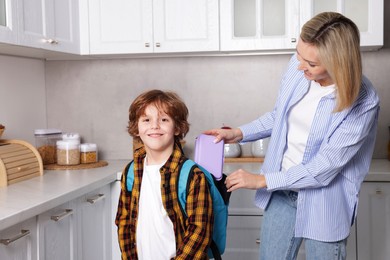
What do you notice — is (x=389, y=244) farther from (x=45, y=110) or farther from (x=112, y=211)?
(x=45, y=110)

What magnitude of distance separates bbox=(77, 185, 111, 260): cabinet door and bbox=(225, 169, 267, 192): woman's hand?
854 mm

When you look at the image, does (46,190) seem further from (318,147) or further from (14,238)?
(318,147)

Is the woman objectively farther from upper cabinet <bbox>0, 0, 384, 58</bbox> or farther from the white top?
upper cabinet <bbox>0, 0, 384, 58</bbox>

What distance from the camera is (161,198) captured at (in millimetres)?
1729

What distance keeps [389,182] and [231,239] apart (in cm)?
80

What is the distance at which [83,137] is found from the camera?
11.1 feet

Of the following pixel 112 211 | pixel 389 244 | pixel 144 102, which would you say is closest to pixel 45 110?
pixel 112 211

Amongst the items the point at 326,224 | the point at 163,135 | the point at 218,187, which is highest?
the point at 163,135

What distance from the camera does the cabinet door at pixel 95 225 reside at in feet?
8.14

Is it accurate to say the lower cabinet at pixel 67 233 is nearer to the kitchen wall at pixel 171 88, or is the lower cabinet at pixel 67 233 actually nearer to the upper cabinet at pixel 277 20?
the kitchen wall at pixel 171 88

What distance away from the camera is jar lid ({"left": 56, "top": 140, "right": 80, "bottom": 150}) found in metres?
2.91

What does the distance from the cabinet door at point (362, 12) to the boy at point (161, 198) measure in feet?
4.30

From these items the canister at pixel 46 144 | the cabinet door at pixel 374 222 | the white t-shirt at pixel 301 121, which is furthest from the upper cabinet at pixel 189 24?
the white t-shirt at pixel 301 121

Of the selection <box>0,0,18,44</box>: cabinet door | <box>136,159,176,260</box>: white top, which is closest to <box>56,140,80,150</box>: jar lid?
<box>0,0,18,44</box>: cabinet door
